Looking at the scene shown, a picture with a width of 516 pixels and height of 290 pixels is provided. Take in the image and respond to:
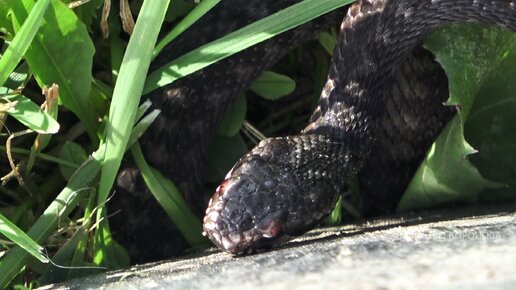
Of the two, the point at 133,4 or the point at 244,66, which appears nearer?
the point at 133,4

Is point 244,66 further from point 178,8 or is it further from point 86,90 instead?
point 86,90

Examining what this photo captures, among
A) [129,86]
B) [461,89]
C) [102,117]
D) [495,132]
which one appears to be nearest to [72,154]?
[102,117]

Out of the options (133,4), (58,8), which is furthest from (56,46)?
(133,4)

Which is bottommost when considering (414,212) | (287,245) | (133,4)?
(414,212)

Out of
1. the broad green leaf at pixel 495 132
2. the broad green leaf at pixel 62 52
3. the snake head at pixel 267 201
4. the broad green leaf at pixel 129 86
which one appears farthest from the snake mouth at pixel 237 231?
the broad green leaf at pixel 495 132

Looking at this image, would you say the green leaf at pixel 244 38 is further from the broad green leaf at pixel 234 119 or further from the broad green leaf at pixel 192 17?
the broad green leaf at pixel 234 119
